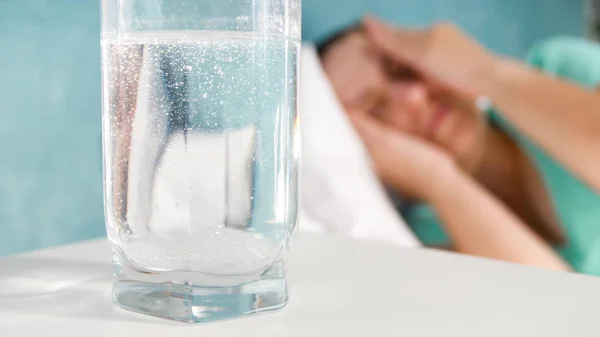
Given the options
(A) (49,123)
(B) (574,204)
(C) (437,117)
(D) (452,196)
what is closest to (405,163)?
(D) (452,196)

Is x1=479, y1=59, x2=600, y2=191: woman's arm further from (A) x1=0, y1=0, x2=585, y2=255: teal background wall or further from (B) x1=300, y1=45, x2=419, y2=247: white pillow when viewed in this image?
(A) x1=0, y1=0, x2=585, y2=255: teal background wall

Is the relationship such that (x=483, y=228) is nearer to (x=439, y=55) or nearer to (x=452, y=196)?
(x=452, y=196)

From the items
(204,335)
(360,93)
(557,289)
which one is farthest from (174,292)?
(360,93)

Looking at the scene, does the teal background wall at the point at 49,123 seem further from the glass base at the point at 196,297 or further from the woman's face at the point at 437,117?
the woman's face at the point at 437,117

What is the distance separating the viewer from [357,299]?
16.4 inches

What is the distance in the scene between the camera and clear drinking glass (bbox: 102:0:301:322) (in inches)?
14.4

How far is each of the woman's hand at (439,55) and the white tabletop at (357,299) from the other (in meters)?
0.80

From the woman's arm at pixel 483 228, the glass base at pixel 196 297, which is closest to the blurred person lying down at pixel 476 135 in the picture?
the woman's arm at pixel 483 228

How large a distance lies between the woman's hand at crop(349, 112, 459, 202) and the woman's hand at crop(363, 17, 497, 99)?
0.20 metres

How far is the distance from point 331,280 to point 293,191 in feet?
0.27

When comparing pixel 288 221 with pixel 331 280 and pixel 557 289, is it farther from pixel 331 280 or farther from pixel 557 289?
pixel 557 289

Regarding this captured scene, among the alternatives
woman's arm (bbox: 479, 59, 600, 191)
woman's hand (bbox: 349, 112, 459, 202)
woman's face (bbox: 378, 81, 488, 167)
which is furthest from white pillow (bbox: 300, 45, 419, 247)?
woman's arm (bbox: 479, 59, 600, 191)

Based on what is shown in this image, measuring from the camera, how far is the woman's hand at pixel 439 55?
1303 millimetres

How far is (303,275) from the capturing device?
1.57 feet
